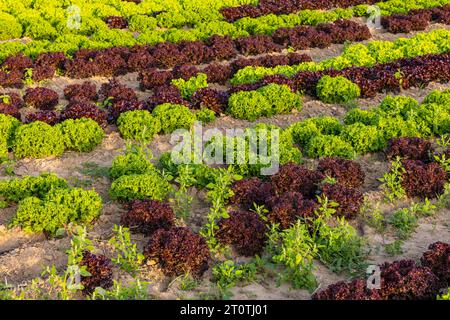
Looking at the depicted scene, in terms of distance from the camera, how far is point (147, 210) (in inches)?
298

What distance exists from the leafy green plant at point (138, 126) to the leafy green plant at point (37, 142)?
1087mm

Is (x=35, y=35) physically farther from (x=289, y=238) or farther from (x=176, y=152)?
(x=289, y=238)

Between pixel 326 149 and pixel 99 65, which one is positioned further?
pixel 99 65

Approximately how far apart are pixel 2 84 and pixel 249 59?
17.0 feet

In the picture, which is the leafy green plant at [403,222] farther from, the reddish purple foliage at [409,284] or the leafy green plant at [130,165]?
the leafy green plant at [130,165]

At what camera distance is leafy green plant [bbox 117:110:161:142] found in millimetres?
9922

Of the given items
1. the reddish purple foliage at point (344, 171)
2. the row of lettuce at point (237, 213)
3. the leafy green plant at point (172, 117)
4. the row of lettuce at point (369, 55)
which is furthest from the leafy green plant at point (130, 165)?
the row of lettuce at point (369, 55)

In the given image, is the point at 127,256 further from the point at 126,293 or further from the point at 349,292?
the point at 349,292

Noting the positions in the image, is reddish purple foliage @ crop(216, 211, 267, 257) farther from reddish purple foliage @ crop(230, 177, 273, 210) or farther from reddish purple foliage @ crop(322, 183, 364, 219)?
reddish purple foliage @ crop(322, 183, 364, 219)

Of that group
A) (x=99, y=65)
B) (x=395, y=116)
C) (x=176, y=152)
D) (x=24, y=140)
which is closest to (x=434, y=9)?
(x=395, y=116)

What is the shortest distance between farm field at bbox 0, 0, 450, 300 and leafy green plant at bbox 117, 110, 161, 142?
27 millimetres

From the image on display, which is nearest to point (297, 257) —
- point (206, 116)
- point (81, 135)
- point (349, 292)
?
point (349, 292)

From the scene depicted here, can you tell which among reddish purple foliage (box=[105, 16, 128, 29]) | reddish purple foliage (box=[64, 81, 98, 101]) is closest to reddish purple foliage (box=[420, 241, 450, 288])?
reddish purple foliage (box=[64, 81, 98, 101])

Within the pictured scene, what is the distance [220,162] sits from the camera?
29.8 feet
